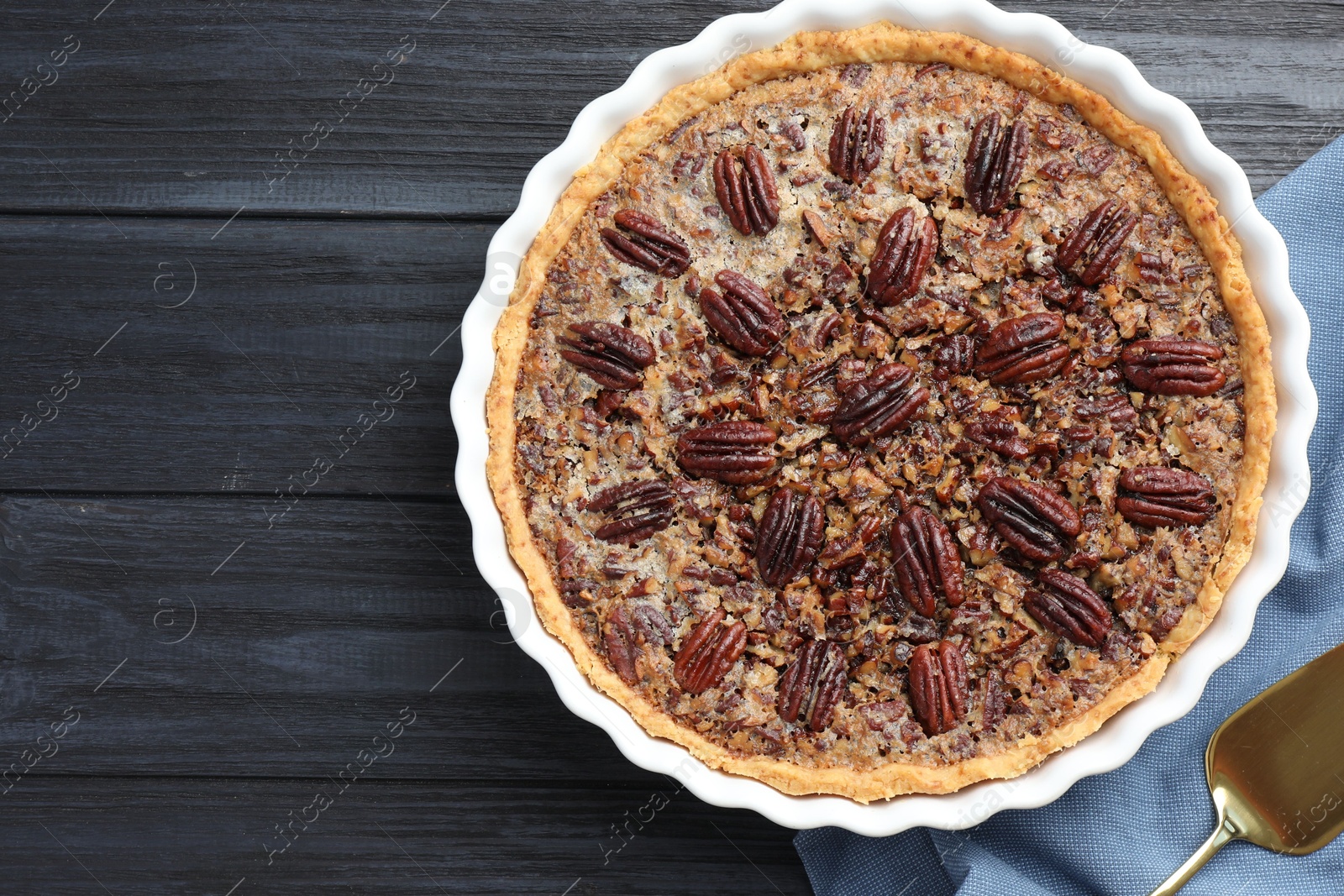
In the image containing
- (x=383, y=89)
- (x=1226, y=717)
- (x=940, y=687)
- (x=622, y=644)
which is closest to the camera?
(x=940, y=687)

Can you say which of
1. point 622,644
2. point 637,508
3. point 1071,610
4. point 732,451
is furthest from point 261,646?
point 1071,610

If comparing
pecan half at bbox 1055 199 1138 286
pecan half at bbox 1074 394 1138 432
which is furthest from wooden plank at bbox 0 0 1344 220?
pecan half at bbox 1074 394 1138 432

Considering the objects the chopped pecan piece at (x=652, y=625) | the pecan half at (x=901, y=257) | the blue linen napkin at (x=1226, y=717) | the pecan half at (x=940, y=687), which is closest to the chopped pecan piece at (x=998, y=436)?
the pecan half at (x=901, y=257)

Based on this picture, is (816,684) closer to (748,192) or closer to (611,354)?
(611,354)

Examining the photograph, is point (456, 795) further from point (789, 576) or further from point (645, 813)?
point (789, 576)

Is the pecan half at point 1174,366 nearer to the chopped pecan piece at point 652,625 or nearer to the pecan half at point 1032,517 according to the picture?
the pecan half at point 1032,517

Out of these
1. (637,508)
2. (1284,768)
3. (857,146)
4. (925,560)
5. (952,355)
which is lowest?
(1284,768)
